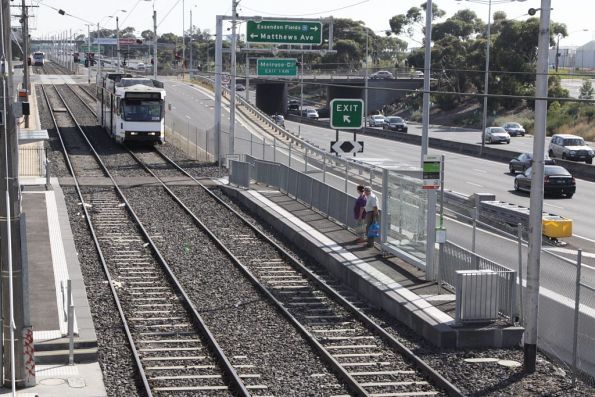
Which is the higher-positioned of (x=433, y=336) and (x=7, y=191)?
(x=7, y=191)

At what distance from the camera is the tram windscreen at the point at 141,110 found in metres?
49.3

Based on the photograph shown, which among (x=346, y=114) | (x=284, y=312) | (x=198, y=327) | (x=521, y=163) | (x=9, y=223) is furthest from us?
(x=521, y=163)

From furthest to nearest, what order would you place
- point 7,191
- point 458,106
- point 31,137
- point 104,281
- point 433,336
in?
point 458,106
point 31,137
point 104,281
point 433,336
point 7,191

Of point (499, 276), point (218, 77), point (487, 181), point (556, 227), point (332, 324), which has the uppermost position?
point (218, 77)

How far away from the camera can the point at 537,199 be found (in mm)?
15133

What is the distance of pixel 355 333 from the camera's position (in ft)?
57.8

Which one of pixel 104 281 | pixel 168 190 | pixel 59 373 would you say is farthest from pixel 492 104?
pixel 59 373

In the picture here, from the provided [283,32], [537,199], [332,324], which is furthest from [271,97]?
[537,199]

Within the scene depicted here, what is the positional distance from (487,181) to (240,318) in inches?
1186

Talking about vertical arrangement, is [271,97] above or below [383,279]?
above

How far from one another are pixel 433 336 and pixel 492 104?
81.2 metres

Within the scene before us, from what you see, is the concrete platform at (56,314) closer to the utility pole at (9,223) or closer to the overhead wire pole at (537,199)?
the utility pole at (9,223)

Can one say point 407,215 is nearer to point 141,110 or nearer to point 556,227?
point 556,227

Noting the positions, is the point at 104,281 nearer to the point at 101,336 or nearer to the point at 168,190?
the point at 101,336
